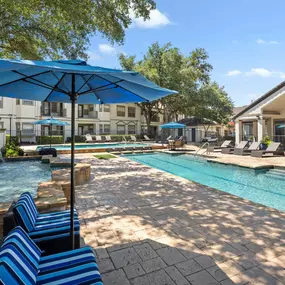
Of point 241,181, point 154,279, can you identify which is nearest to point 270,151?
point 241,181

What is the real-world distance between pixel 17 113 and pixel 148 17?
21.7m

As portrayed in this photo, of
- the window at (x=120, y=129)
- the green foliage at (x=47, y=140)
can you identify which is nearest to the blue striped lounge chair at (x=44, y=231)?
the green foliage at (x=47, y=140)

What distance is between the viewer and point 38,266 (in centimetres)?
174

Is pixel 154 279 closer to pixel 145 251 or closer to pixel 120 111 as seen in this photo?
pixel 145 251

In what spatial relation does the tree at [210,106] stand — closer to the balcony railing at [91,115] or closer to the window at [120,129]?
the window at [120,129]

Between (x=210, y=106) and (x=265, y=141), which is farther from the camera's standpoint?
(x=210, y=106)

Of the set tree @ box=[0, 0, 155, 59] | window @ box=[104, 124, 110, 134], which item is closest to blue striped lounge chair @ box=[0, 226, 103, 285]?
tree @ box=[0, 0, 155, 59]

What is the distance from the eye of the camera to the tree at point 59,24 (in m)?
8.32

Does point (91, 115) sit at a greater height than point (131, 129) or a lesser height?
greater

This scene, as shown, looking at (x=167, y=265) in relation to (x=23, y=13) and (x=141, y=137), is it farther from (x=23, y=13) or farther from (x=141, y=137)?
(x=141, y=137)

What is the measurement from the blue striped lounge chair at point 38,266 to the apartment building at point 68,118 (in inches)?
884

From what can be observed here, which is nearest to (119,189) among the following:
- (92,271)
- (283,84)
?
(92,271)

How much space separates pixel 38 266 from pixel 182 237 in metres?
2.09

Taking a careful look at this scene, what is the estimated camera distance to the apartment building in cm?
2419
